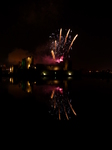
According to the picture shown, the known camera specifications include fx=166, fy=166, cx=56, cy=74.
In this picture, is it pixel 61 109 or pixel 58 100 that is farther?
pixel 58 100

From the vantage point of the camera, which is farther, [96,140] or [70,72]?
[70,72]

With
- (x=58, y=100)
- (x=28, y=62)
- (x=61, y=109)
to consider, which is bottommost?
(x=61, y=109)

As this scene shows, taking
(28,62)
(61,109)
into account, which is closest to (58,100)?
(61,109)

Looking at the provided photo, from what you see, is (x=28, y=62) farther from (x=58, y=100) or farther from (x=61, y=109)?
(x=61, y=109)

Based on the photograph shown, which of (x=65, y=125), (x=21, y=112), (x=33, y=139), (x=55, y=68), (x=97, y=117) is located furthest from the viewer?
(x=55, y=68)

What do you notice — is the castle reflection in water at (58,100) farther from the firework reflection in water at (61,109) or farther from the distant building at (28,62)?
the distant building at (28,62)

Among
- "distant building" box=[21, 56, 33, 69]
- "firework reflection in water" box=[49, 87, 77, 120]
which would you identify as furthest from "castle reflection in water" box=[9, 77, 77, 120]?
"distant building" box=[21, 56, 33, 69]

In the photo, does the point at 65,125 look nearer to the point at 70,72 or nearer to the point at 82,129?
the point at 82,129

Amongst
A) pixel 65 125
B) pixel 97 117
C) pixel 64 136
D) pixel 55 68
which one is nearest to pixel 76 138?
pixel 64 136

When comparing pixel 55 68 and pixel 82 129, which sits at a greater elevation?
pixel 55 68

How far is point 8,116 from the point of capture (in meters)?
6.89

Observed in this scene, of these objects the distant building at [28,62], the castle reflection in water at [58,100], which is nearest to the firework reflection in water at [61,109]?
the castle reflection in water at [58,100]

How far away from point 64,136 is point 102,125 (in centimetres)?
172

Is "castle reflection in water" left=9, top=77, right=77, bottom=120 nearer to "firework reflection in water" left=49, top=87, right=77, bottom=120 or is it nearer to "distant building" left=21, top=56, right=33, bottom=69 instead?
"firework reflection in water" left=49, top=87, right=77, bottom=120
